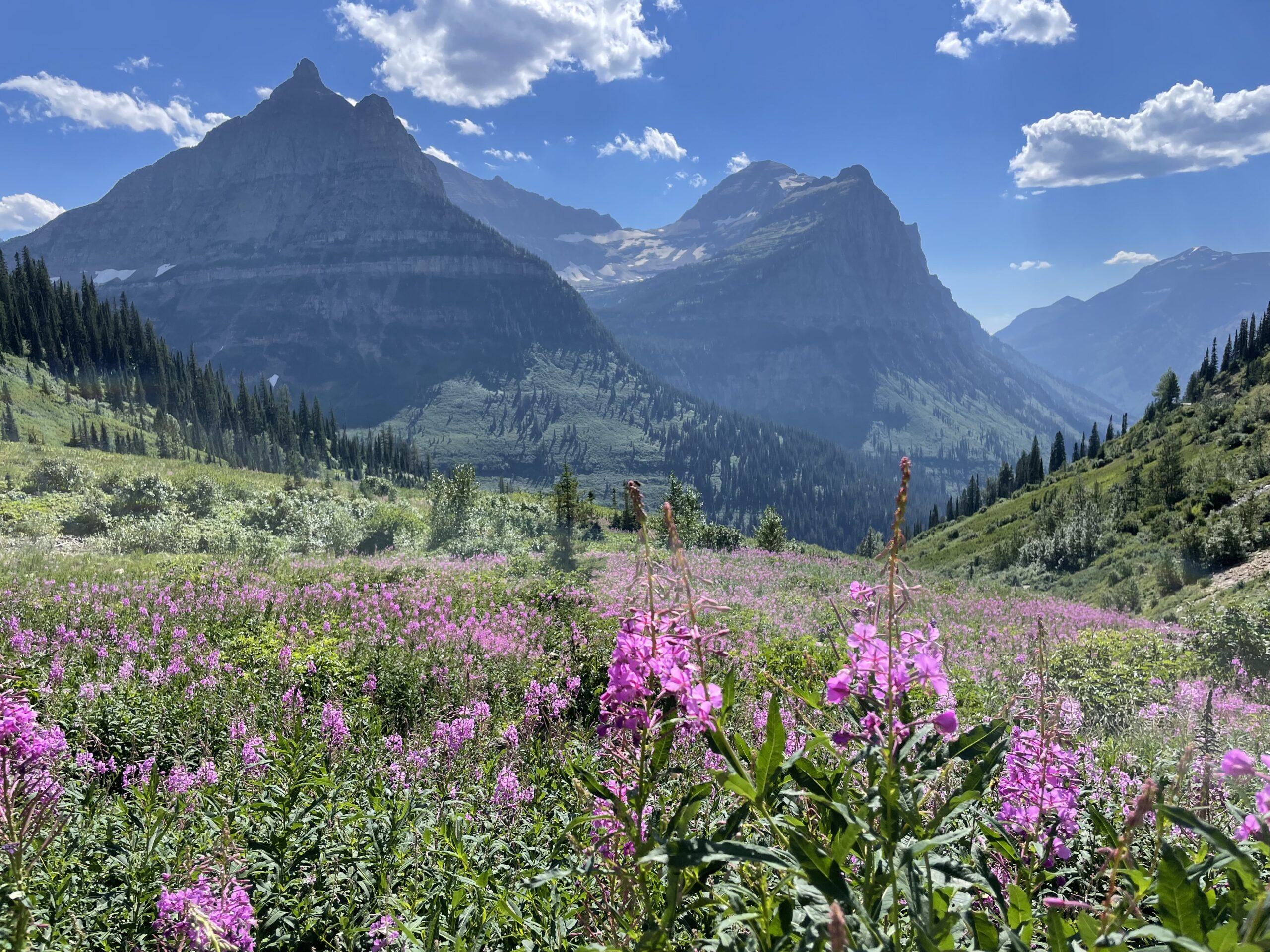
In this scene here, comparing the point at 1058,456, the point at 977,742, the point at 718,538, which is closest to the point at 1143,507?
Result: the point at 718,538

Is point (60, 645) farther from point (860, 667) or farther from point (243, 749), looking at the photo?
point (860, 667)

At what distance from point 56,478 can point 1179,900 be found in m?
41.8

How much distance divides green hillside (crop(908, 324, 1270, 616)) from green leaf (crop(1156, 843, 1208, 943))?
22.2m

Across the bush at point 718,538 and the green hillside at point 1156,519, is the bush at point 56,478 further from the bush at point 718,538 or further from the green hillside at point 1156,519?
the green hillside at point 1156,519

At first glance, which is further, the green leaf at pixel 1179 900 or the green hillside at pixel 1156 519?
the green hillside at pixel 1156 519

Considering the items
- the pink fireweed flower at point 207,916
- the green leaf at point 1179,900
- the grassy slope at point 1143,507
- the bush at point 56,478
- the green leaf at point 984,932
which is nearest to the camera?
the green leaf at point 1179,900

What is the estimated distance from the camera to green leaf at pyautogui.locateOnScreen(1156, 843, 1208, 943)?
1.19m

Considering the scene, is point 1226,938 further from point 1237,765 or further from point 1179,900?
point 1237,765

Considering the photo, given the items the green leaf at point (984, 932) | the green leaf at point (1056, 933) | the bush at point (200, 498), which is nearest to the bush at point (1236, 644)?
the green leaf at point (984, 932)

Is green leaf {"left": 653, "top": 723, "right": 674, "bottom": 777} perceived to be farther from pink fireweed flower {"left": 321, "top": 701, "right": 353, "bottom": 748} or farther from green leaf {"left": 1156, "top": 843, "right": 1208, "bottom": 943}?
pink fireweed flower {"left": 321, "top": 701, "right": 353, "bottom": 748}

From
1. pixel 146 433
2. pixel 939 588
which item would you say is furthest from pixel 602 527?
pixel 146 433

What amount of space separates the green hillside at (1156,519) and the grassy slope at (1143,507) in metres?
0.12

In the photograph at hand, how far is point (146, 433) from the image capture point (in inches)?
2908

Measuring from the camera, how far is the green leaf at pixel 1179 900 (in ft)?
3.92
